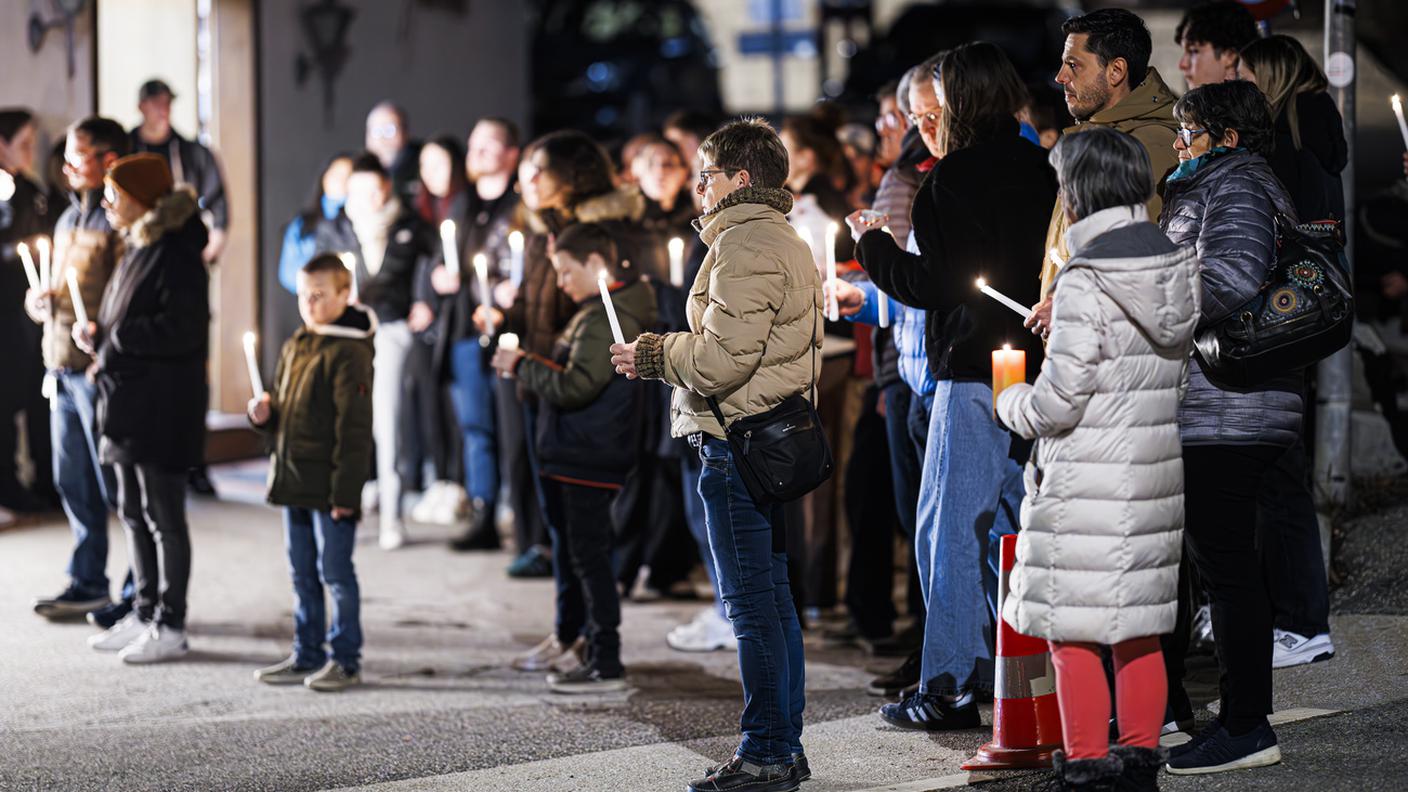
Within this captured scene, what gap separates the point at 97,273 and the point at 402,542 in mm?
2867

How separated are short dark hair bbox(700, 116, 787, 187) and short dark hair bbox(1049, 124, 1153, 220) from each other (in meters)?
0.89

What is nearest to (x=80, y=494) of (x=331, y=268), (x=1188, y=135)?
(x=331, y=268)

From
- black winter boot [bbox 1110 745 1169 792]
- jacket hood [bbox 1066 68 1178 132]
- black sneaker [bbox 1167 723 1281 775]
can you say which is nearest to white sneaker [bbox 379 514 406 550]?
jacket hood [bbox 1066 68 1178 132]

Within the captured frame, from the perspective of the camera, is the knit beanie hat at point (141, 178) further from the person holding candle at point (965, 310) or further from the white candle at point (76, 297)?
the person holding candle at point (965, 310)

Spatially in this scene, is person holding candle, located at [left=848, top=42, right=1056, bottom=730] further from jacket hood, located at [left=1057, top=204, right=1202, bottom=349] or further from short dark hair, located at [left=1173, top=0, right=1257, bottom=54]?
short dark hair, located at [left=1173, top=0, right=1257, bottom=54]

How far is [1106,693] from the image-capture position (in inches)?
186

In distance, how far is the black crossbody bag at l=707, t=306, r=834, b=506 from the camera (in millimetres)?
5086

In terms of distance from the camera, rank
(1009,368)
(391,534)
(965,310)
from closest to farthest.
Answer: (1009,368)
(965,310)
(391,534)

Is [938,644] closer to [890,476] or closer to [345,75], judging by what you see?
[890,476]

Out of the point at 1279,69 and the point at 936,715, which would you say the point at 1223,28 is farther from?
the point at 936,715

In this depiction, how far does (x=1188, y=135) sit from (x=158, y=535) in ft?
15.0

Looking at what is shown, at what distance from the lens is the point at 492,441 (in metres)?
10.6

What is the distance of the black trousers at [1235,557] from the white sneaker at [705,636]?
3.07 metres

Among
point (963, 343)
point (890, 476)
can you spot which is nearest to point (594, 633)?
point (890, 476)
